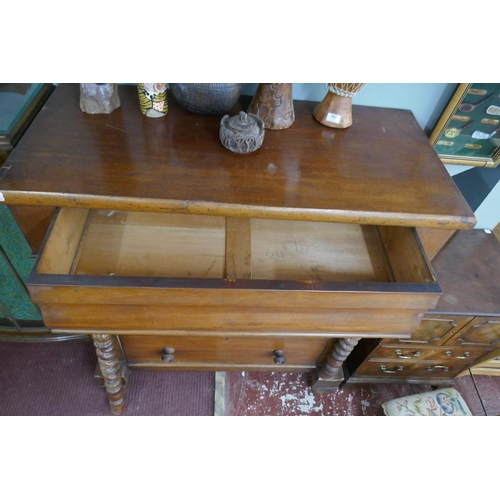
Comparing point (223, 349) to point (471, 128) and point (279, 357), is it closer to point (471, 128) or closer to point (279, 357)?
point (279, 357)

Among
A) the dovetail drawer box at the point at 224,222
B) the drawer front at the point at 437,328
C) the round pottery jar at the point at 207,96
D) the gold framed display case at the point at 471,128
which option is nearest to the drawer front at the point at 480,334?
the drawer front at the point at 437,328

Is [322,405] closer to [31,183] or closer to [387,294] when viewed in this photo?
[387,294]

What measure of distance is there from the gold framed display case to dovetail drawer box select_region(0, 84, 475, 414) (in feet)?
0.31

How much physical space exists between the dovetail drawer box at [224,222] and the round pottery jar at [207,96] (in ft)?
0.10

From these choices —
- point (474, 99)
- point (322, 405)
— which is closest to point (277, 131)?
point (474, 99)

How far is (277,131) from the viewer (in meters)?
0.92

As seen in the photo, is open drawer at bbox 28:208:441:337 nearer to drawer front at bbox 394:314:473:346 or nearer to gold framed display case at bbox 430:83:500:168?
drawer front at bbox 394:314:473:346

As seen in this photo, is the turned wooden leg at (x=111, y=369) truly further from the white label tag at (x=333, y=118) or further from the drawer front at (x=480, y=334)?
the drawer front at (x=480, y=334)

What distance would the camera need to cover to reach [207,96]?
872 millimetres

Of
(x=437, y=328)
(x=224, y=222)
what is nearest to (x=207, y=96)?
(x=224, y=222)

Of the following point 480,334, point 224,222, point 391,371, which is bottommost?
point 391,371

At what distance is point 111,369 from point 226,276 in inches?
18.6

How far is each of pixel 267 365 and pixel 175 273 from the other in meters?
0.52

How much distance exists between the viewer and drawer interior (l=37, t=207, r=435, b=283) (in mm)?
869
